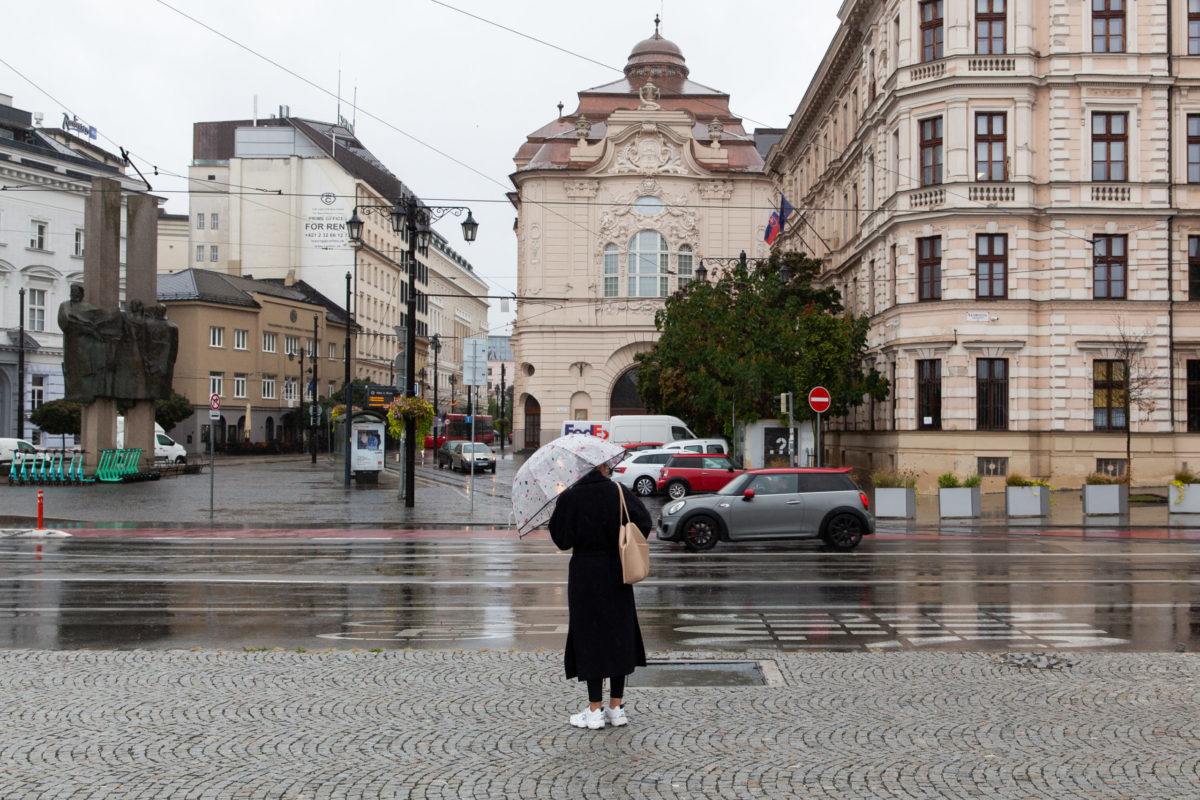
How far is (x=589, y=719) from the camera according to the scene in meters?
7.00

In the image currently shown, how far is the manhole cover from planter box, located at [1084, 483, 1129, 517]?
21.2 metres

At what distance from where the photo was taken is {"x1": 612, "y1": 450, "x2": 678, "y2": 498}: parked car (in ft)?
117

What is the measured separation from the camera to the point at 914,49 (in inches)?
1390

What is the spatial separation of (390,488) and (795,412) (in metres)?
14.4

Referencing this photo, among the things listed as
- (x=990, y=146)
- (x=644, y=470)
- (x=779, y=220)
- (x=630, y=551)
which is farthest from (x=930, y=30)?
(x=630, y=551)

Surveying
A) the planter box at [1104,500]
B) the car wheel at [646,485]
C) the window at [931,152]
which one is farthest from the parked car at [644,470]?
the planter box at [1104,500]

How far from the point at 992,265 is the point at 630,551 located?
3064 cm

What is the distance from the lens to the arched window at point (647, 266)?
6900cm

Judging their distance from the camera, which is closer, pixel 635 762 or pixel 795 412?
pixel 635 762

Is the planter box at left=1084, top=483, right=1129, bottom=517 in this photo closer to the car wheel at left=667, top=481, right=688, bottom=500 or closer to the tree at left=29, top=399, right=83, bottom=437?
the car wheel at left=667, top=481, right=688, bottom=500

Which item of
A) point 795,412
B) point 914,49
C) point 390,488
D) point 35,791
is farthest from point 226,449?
point 35,791

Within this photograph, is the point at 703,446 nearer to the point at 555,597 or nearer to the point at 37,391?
the point at 555,597

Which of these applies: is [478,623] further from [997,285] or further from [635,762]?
[997,285]

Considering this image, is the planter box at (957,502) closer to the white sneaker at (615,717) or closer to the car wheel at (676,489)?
the car wheel at (676,489)
